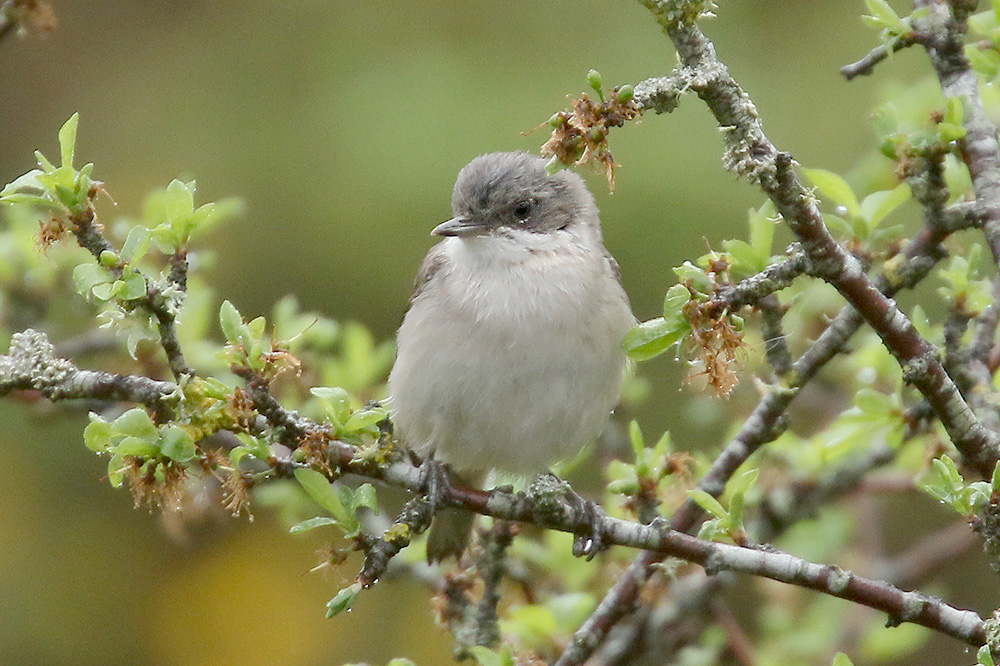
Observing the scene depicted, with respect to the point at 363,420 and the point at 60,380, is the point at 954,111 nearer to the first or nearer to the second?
the point at 363,420

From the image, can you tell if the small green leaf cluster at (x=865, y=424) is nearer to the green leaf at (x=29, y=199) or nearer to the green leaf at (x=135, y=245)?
the green leaf at (x=135, y=245)

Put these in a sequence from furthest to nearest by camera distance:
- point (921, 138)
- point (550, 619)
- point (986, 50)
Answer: point (550, 619), point (986, 50), point (921, 138)

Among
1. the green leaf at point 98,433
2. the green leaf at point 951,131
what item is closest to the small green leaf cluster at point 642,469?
the green leaf at point 951,131

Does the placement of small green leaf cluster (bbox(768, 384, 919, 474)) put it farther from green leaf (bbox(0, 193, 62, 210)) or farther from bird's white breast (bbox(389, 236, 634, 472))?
green leaf (bbox(0, 193, 62, 210))

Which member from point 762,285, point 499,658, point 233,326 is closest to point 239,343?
point 233,326

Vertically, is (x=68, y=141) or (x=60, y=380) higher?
(x=68, y=141)

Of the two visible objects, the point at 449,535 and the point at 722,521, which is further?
the point at 449,535

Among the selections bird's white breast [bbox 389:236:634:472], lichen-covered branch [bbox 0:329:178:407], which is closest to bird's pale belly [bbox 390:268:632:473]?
bird's white breast [bbox 389:236:634:472]
